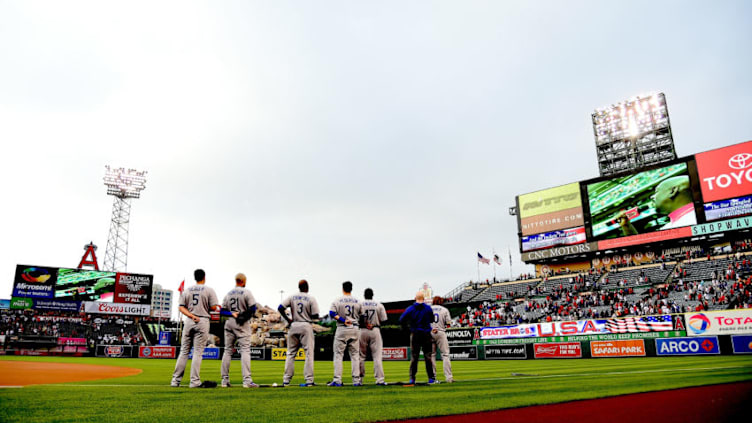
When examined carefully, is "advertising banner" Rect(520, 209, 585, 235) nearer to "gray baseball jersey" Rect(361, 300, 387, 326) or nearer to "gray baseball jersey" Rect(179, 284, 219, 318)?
"gray baseball jersey" Rect(361, 300, 387, 326)

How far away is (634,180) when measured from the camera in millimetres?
42438

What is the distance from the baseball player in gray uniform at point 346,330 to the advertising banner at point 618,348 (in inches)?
806

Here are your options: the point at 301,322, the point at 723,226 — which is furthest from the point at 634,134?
the point at 301,322

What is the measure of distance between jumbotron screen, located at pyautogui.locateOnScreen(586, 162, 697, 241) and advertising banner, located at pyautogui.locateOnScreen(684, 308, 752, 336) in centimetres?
1606

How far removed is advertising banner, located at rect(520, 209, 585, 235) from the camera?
45469 mm

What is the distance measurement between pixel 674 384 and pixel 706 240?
38549 millimetres

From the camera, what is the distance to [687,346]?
2331cm

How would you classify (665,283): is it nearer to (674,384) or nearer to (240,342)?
(674,384)

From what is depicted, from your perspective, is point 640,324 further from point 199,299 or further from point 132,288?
point 132,288

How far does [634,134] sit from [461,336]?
32.1 meters

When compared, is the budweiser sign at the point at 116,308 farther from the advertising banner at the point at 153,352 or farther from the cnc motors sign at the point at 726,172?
the cnc motors sign at the point at 726,172

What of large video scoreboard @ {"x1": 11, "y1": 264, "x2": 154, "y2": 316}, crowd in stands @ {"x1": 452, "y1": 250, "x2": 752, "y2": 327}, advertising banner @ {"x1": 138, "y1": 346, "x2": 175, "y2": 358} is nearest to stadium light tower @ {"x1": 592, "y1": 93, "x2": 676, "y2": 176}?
crowd in stands @ {"x1": 452, "y1": 250, "x2": 752, "y2": 327}

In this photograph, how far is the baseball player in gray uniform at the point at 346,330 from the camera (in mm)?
9758

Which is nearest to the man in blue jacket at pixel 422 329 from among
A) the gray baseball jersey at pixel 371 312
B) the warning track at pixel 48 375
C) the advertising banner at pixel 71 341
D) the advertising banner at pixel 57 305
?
the gray baseball jersey at pixel 371 312
